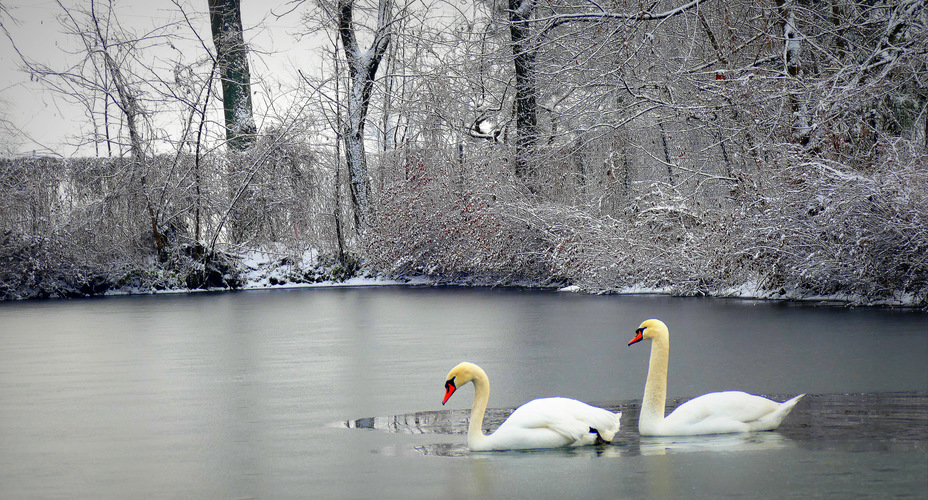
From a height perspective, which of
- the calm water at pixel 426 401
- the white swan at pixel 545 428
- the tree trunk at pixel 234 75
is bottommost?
the calm water at pixel 426 401

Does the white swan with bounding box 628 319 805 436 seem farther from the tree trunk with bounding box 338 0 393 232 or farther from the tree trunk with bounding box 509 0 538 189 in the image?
the tree trunk with bounding box 338 0 393 232

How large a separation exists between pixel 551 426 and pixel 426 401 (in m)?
1.98

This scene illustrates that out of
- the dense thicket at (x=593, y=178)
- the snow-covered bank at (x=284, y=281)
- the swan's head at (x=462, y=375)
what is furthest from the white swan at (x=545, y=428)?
the snow-covered bank at (x=284, y=281)

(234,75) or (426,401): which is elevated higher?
(234,75)

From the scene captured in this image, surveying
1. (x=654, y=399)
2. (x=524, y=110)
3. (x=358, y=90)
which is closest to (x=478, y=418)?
(x=654, y=399)

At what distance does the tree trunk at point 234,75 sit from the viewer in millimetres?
23719

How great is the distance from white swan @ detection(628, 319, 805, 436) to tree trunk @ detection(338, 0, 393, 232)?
18.7 meters

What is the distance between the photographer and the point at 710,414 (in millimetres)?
5590

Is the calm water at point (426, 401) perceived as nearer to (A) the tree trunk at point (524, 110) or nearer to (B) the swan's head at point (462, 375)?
(B) the swan's head at point (462, 375)

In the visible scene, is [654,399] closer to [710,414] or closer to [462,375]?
[710,414]

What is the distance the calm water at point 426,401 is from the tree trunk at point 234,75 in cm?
1023

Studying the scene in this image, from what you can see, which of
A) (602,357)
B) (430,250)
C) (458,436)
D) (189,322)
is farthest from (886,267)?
(430,250)

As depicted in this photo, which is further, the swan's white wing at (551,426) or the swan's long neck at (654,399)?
the swan's long neck at (654,399)

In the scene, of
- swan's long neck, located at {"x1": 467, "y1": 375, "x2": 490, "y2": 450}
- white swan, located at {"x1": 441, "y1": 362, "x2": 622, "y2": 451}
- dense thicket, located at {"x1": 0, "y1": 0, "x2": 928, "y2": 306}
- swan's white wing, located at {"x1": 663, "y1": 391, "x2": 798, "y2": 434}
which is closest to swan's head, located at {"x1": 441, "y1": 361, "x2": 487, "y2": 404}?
swan's long neck, located at {"x1": 467, "y1": 375, "x2": 490, "y2": 450}
